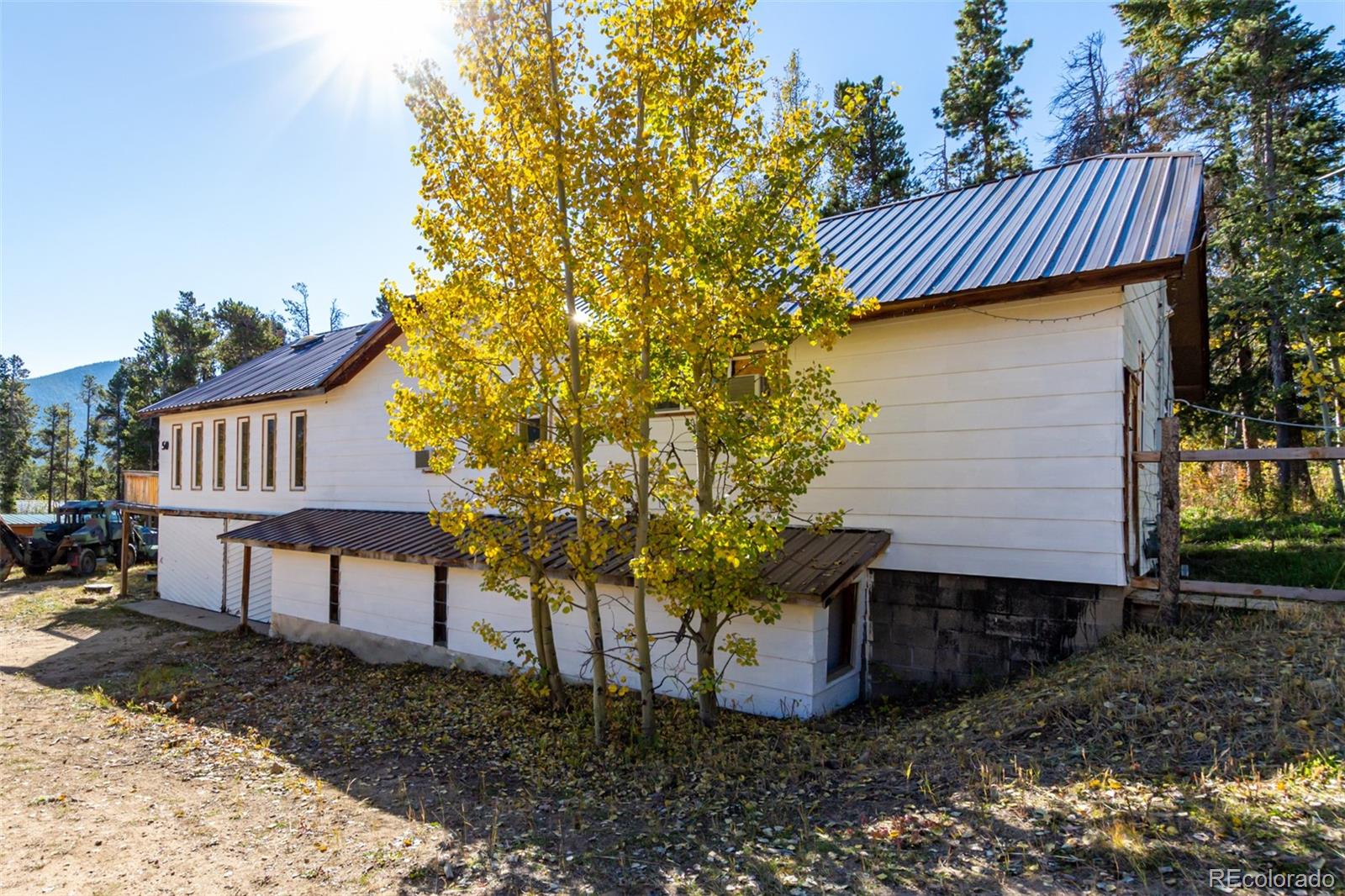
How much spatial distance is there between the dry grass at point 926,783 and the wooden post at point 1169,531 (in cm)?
28

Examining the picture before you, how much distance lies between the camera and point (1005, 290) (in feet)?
25.1

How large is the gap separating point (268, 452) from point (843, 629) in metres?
15.5

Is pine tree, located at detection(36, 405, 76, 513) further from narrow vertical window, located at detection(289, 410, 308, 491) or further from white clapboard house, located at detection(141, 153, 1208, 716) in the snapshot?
white clapboard house, located at detection(141, 153, 1208, 716)

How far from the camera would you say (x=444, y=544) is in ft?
36.6

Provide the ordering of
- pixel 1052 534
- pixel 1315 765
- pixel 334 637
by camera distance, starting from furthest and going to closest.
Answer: pixel 334 637 → pixel 1052 534 → pixel 1315 765

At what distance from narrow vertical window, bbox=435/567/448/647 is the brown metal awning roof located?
482 mm

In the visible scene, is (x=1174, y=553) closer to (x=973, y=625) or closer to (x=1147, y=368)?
(x=973, y=625)

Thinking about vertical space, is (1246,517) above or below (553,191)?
below

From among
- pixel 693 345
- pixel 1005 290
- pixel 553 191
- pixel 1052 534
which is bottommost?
pixel 1052 534

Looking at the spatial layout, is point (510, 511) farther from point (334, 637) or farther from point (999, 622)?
point (334, 637)

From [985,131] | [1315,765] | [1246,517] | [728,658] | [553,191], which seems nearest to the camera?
[1315,765]

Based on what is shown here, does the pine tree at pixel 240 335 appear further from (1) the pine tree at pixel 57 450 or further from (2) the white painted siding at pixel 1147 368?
(2) the white painted siding at pixel 1147 368

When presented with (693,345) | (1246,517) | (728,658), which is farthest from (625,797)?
(1246,517)

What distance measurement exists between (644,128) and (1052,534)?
5.91 metres
